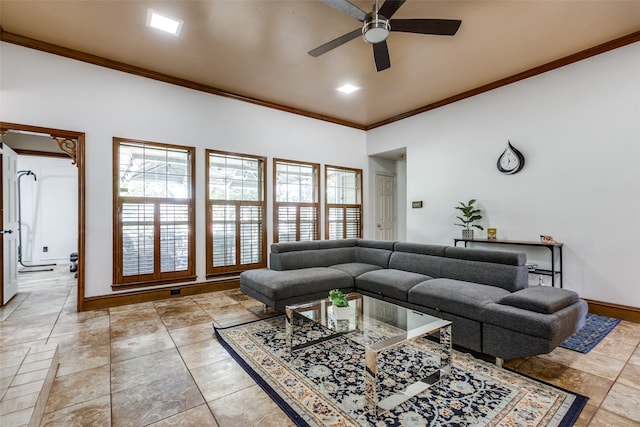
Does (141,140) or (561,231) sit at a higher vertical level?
(141,140)

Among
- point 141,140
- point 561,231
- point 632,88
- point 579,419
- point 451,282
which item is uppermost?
point 632,88

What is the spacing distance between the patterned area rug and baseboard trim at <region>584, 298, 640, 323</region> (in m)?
2.31

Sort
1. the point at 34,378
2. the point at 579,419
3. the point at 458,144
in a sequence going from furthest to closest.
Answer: the point at 458,144 < the point at 34,378 < the point at 579,419

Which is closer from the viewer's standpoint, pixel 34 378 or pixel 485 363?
pixel 34 378

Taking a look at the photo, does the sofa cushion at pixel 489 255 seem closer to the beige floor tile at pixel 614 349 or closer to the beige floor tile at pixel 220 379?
the beige floor tile at pixel 614 349

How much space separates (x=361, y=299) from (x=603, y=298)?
3060 mm

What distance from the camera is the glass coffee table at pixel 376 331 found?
72.5 inches

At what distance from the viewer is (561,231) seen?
13.0 ft

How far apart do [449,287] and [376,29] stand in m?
2.51

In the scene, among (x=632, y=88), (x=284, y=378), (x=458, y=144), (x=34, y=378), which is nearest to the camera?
(x=34, y=378)

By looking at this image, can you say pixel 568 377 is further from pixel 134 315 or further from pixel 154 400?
pixel 134 315

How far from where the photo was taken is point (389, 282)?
3318mm

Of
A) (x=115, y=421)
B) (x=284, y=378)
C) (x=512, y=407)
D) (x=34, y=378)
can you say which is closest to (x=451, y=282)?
(x=512, y=407)

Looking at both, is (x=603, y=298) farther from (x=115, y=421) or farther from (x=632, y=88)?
(x=115, y=421)
